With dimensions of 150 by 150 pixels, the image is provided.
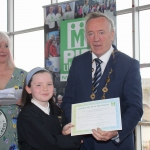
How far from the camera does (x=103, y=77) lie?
2.32m

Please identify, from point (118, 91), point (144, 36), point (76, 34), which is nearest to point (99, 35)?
point (118, 91)

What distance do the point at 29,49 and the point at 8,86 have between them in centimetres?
420

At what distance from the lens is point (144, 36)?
5.41m

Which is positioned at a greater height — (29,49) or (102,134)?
(29,49)

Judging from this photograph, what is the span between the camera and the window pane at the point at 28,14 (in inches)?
286

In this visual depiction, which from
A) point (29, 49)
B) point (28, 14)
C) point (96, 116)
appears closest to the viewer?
point (96, 116)

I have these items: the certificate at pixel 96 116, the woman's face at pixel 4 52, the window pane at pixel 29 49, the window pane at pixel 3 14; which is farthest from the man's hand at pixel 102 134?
the window pane at pixel 3 14

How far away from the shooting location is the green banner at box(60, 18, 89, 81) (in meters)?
5.08

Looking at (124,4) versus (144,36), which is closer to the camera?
(144,36)

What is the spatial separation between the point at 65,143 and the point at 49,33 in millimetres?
3701

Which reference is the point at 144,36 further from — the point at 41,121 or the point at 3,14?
the point at 3,14

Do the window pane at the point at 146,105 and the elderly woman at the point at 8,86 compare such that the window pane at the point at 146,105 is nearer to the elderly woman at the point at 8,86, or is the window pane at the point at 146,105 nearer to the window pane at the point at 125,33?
the window pane at the point at 125,33

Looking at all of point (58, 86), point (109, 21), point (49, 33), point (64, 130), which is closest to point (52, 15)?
point (49, 33)

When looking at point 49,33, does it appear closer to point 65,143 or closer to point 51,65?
point 51,65
